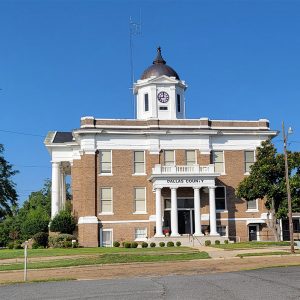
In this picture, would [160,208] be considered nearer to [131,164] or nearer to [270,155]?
[131,164]

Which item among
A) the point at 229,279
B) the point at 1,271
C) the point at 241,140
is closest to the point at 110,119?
the point at 241,140

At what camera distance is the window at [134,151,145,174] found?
53781 mm

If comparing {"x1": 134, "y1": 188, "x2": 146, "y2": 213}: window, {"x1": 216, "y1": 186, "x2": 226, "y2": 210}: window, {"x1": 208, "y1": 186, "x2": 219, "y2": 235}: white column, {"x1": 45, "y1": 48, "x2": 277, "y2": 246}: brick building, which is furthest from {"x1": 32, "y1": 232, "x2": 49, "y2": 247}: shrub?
{"x1": 216, "y1": 186, "x2": 226, "y2": 210}: window

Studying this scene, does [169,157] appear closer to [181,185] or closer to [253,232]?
[181,185]

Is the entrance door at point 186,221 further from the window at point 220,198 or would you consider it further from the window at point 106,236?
the window at point 106,236

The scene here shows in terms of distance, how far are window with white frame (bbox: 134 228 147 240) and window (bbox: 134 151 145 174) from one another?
5.57m

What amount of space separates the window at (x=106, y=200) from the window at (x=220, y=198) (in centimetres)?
1034

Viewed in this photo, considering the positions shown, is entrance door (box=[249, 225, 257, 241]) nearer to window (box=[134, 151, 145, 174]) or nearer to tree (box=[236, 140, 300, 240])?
tree (box=[236, 140, 300, 240])

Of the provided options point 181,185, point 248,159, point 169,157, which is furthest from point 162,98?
point 181,185

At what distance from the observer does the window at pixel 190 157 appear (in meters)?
54.4

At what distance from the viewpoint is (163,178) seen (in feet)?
166

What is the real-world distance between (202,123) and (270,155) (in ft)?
27.6

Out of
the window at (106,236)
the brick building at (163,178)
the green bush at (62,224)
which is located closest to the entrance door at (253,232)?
the brick building at (163,178)

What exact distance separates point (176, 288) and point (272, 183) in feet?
107
